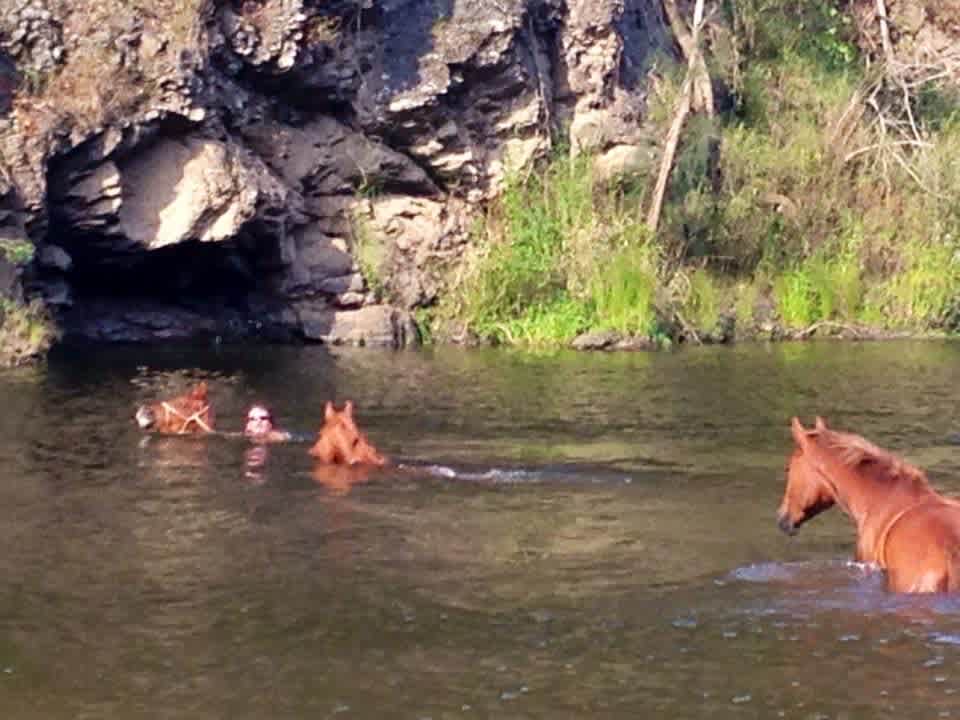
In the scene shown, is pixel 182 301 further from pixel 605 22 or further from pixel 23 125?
pixel 605 22

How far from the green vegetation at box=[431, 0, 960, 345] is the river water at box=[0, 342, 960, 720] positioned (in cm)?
938

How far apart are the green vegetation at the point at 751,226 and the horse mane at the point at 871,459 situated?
20925 millimetres

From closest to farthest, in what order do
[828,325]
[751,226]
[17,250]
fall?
[17,250], [828,325], [751,226]

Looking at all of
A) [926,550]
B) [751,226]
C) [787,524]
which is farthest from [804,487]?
[751,226]

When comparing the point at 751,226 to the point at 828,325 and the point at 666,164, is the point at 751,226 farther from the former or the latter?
the point at 828,325

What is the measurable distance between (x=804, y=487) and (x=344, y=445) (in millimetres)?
6843

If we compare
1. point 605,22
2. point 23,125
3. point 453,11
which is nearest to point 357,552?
point 23,125

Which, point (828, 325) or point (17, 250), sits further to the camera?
point (828, 325)

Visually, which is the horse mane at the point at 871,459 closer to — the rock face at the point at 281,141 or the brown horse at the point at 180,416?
the brown horse at the point at 180,416

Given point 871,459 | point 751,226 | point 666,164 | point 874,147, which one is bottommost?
point 871,459

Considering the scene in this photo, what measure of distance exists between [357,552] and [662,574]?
8.00 ft

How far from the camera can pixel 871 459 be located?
40.7 feet

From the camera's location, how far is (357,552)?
14664 mm

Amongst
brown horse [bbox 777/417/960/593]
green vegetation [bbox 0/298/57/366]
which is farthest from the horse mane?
green vegetation [bbox 0/298/57/366]
